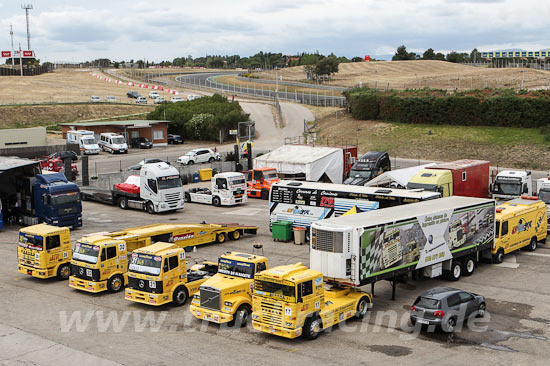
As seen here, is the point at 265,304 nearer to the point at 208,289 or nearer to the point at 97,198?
the point at 208,289

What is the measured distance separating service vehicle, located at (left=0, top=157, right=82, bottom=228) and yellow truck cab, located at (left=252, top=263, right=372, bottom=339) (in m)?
18.5

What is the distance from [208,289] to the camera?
1931 centimetres

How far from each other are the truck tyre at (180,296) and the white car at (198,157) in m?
37.2

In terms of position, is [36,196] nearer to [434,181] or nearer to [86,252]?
[86,252]

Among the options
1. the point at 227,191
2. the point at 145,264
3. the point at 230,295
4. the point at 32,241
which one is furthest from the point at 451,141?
the point at 230,295

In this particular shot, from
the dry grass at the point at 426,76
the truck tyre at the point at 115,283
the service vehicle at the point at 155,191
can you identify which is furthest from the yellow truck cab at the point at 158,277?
the dry grass at the point at 426,76

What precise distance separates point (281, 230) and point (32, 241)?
39.2 feet

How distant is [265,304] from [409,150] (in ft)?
153

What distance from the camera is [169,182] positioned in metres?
38.9

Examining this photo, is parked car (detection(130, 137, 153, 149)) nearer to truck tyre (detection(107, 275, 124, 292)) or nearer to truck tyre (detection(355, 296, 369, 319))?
truck tyre (detection(107, 275, 124, 292))

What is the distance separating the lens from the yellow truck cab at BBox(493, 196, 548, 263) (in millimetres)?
26672

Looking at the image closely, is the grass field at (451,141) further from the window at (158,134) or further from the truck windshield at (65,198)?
the truck windshield at (65,198)

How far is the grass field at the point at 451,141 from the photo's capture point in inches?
2212

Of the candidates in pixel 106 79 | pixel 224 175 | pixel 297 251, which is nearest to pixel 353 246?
pixel 297 251
